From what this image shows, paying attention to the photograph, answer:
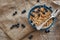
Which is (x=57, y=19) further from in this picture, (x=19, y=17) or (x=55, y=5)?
(x=19, y=17)

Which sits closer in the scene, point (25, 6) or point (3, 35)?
point (3, 35)

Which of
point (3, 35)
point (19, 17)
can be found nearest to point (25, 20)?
point (19, 17)

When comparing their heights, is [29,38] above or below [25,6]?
below

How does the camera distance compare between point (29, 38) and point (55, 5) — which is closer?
point (29, 38)

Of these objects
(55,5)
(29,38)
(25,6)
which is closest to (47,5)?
(55,5)

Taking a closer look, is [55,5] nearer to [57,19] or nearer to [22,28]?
[57,19]

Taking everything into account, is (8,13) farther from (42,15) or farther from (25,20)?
(42,15)

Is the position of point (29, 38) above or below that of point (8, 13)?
below
